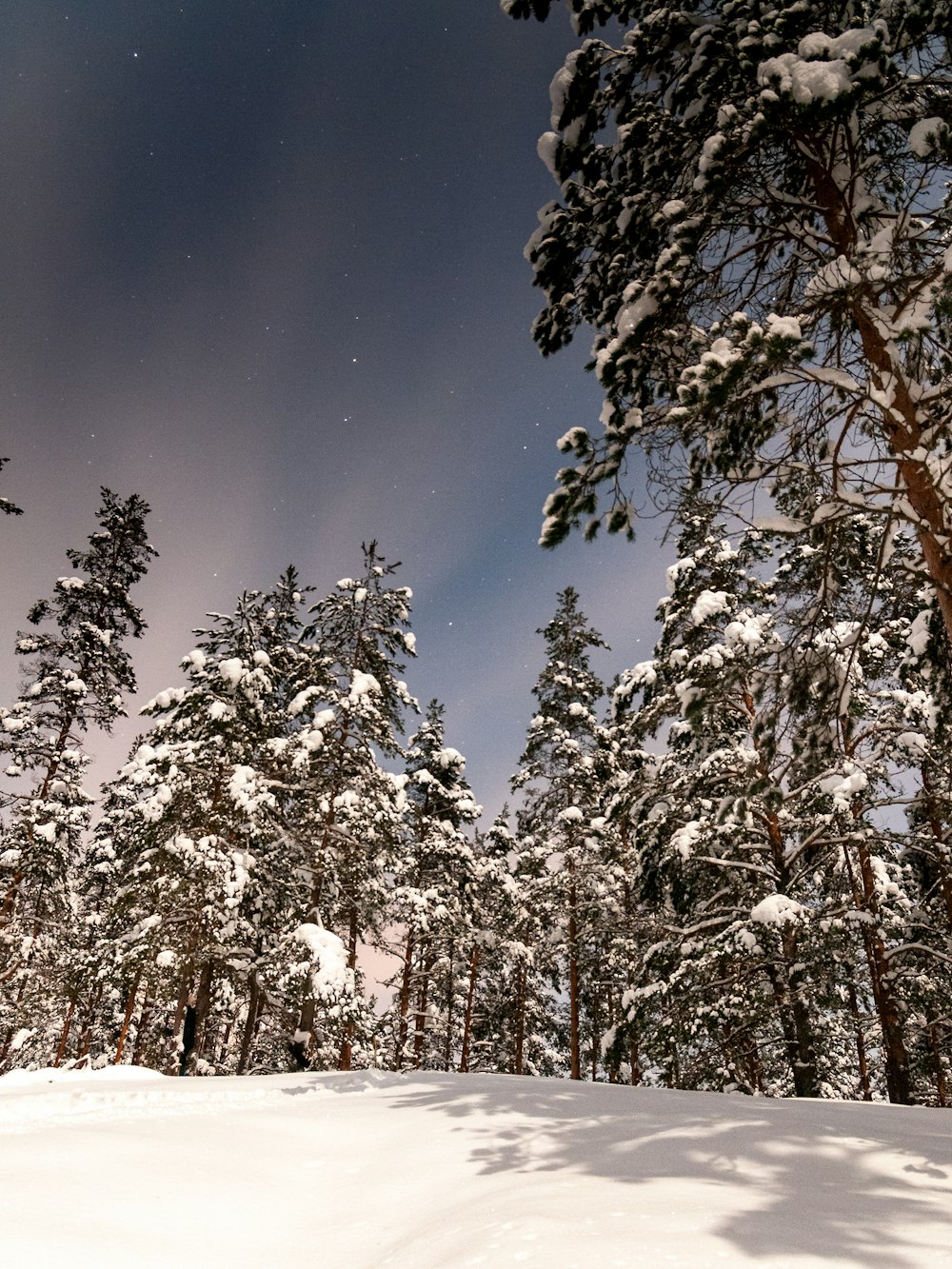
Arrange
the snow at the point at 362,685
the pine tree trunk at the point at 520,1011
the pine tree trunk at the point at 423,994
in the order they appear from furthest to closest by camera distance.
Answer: the pine tree trunk at the point at 520,1011 < the pine tree trunk at the point at 423,994 < the snow at the point at 362,685

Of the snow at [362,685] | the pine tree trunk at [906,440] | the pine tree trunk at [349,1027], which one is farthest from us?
the snow at [362,685]

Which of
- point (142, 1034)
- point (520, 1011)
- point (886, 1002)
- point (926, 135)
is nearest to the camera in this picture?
point (926, 135)

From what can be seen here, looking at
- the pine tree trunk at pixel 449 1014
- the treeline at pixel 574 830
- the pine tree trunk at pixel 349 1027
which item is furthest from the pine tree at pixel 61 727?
the pine tree trunk at pixel 449 1014

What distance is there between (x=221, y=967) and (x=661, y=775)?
34.6 feet

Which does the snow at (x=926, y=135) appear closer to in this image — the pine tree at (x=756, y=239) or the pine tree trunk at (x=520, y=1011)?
the pine tree at (x=756, y=239)

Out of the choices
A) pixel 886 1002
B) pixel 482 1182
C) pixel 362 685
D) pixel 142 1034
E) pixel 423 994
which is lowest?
pixel 142 1034

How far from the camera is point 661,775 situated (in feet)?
→ 46.6

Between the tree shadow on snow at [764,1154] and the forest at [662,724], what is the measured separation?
124 inches

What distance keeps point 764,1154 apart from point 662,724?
9.53 metres

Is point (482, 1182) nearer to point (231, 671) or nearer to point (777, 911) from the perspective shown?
point (777, 911)

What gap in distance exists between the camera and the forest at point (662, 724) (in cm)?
570

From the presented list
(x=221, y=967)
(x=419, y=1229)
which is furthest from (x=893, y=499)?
(x=221, y=967)

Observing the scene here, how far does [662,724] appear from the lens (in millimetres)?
13688

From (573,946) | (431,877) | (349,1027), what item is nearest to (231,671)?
(349,1027)
